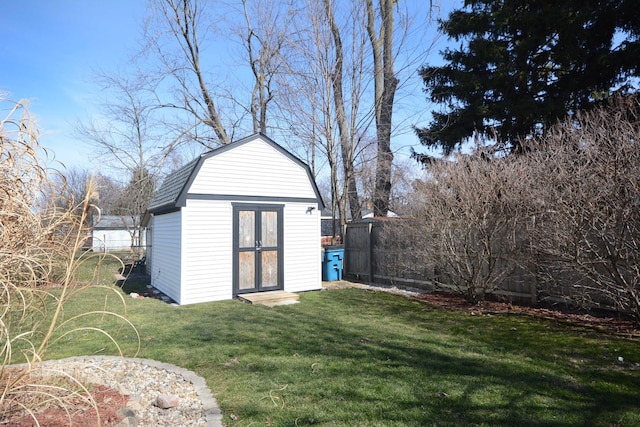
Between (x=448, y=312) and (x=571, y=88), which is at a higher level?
(x=571, y=88)

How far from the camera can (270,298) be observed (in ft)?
27.9

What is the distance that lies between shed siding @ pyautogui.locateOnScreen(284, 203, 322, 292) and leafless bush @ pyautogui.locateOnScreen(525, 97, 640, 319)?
17.6 ft

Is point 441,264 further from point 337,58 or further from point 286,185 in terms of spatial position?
point 337,58

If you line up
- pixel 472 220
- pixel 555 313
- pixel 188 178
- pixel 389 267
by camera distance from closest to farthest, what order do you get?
pixel 555 313, pixel 472 220, pixel 188 178, pixel 389 267

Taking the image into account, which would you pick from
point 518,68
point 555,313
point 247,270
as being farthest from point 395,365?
point 518,68

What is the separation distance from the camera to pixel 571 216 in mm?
5734

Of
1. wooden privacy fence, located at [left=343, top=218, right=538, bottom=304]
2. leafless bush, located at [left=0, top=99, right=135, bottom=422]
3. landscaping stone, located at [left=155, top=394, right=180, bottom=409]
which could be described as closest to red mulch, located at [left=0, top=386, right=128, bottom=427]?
leafless bush, located at [left=0, top=99, right=135, bottom=422]

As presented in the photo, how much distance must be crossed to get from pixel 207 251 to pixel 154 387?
4.98 meters

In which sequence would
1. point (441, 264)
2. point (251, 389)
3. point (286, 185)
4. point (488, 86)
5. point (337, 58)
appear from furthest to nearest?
point (337, 58), point (488, 86), point (286, 185), point (441, 264), point (251, 389)

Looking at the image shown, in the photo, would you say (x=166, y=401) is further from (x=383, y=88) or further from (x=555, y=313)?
(x=383, y=88)

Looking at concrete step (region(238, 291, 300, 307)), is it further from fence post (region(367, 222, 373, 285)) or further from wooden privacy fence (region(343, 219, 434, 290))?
fence post (region(367, 222, 373, 285))

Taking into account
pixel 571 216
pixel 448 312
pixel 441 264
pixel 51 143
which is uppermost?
pixel 51 143

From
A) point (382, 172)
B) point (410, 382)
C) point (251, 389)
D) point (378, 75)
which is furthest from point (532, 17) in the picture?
point (251, 389)

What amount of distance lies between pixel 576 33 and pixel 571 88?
57.4 inches
